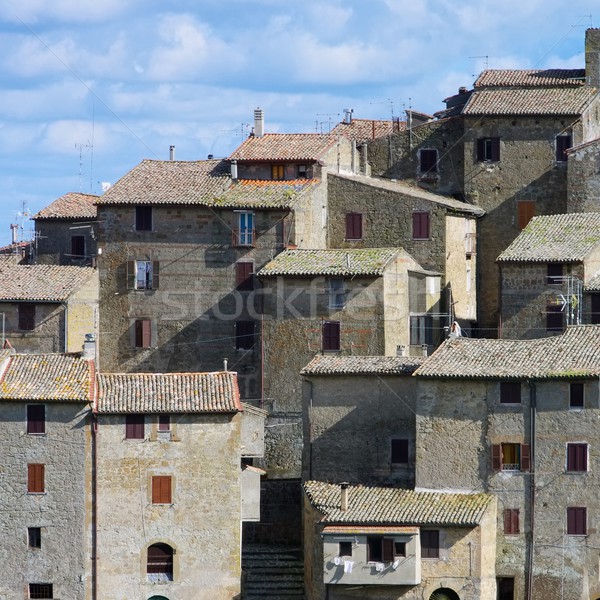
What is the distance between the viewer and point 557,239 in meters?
73.6

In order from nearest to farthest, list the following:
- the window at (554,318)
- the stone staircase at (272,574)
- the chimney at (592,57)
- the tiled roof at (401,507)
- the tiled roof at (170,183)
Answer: the tiled roof at (401,507)
the stone staircase at (272,574)
the window at (554,318)
the tiled roof at (170,183)
the chimney at (592,57)

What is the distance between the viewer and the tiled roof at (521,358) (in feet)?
207

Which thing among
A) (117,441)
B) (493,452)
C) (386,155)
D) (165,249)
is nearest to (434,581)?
(493,452)

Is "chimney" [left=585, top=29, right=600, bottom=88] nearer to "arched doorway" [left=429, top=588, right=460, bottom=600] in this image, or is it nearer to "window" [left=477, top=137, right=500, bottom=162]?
"window" [left=477, top=137, right=500, bottom=162]

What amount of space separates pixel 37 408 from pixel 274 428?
39.1ft

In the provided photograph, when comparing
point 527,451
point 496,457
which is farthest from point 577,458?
point 496,457

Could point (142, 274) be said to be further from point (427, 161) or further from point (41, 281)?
point (427, 161)

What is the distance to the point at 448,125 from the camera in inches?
3238

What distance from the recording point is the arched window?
64.6 metres

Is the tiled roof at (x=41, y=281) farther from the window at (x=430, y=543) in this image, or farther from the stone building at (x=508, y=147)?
the window at (x=430, y=543)

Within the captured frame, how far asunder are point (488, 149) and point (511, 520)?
21975 mm

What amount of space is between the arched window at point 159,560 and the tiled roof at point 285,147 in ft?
65.2

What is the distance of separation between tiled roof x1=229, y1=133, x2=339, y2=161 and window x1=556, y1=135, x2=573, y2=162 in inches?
355

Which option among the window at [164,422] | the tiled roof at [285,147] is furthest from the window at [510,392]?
the tiled roof at [285,147]
